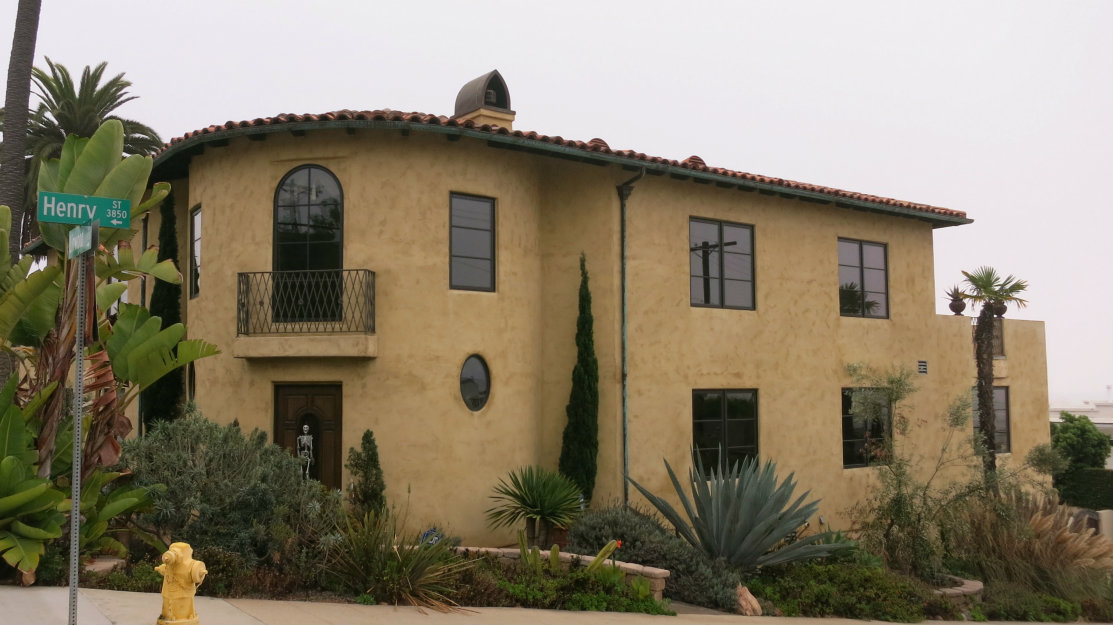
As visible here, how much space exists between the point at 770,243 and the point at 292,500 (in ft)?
32.7

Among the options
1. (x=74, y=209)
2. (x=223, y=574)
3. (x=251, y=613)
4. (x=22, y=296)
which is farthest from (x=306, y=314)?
(x=74, y=209)

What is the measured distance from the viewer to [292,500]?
9961 mm

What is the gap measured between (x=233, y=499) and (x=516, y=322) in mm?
5590

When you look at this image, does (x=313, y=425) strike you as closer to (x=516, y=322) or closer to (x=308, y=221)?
(x=308, y=221)

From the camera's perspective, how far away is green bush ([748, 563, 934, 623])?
1148 cm

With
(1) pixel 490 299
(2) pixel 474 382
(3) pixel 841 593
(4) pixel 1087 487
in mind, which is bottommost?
(4) pixel 1087 487

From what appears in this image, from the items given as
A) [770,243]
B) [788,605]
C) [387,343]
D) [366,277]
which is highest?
[770,243]

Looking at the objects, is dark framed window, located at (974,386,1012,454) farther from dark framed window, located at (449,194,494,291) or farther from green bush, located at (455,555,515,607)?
green bush, located at (455,555,515,607)

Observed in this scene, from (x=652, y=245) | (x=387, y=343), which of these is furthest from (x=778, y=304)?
(x=387, y=343)

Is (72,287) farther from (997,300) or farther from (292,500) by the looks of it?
(997,300)

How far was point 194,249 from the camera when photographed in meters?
14.9

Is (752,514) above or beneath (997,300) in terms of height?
beneath

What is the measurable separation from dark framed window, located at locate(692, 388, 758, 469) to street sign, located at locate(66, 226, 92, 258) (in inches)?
420

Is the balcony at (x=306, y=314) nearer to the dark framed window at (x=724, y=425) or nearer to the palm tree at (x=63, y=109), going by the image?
the dark framed window at (x=724, y=425)
